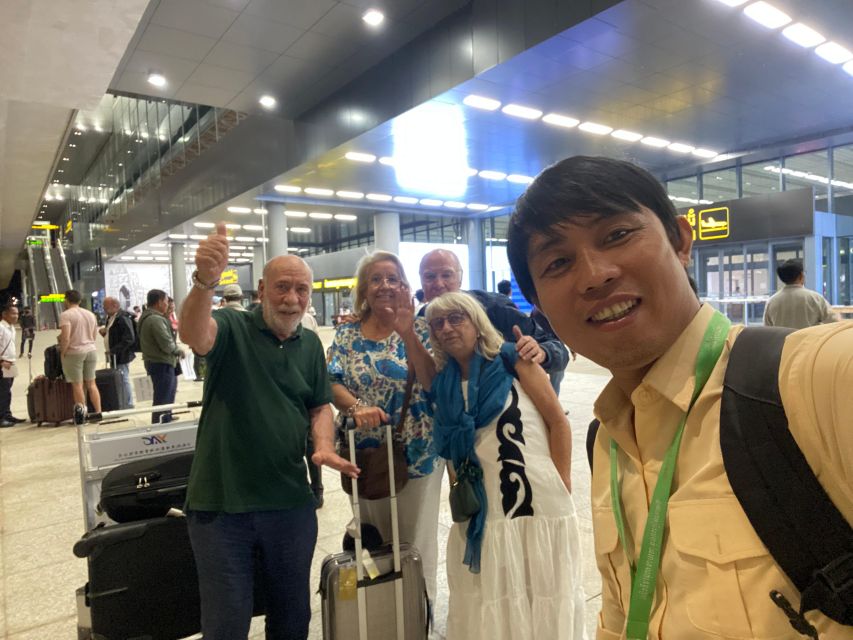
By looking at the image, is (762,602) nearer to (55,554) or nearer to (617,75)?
(55,554)

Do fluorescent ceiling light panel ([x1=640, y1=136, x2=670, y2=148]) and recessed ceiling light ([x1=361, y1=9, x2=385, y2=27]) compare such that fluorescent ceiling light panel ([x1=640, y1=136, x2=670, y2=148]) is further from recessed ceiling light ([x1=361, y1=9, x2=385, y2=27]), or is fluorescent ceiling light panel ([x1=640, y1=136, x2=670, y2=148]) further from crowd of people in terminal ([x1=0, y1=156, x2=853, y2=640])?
crowd of people in terminal ([x1=0, y1=156, x2=853, y2=640])

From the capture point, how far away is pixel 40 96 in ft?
23.7

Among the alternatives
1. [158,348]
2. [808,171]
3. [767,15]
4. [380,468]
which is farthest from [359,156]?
[808,171]

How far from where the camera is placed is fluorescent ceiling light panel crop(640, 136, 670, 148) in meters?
11.3

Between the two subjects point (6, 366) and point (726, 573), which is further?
point (6, 366)

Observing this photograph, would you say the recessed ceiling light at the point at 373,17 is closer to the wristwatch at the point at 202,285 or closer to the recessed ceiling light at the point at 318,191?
the wristwatch at the point at 202,285

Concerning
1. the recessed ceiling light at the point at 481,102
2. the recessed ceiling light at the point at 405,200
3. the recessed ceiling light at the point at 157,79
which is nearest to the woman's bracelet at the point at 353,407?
the recessed ceiling light at the point at 481,102

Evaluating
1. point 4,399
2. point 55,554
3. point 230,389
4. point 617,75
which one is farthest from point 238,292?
point 617,75

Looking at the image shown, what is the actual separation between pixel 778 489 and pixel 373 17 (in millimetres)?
8063

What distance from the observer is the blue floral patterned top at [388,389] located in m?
2.44

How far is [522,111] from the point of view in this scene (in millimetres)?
9141

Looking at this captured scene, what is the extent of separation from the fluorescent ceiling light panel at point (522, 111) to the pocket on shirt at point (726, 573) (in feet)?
29.5

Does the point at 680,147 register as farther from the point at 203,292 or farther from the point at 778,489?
the point at 778,489

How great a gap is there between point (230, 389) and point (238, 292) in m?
5.17
